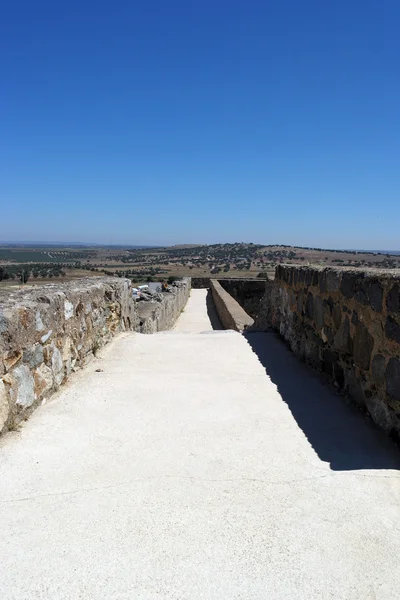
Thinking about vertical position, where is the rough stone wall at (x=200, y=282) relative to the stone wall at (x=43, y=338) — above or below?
below

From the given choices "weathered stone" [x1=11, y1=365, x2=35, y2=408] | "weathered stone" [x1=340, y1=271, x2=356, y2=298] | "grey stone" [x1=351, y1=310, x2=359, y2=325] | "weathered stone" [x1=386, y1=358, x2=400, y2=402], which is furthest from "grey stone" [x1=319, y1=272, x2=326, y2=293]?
"weathered stone" [x1=11, y1=365, x2=35, y2=408]

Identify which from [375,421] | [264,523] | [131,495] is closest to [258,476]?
[264,523]

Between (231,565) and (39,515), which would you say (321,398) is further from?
(39,515)

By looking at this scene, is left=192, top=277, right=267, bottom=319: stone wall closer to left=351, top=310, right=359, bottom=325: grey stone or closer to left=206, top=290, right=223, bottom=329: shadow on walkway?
left=206, top=290, right=223, bottom=329: shadow on walkway

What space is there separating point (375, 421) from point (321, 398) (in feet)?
2.19

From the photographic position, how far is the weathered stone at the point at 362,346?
3287 millimetres

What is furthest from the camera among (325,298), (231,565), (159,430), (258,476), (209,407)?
(325,298)

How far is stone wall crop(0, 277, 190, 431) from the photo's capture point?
298 centimetres

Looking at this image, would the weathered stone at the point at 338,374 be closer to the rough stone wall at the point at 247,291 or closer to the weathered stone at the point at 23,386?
the weathered stone at the point at 23,386

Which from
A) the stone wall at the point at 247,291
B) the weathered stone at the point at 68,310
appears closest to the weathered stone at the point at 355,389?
the weathered stone at the point at 68,310

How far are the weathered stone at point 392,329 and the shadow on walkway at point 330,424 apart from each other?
24.8 inches

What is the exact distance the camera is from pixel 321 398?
12.3 ft

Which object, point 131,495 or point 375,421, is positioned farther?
point 375,421

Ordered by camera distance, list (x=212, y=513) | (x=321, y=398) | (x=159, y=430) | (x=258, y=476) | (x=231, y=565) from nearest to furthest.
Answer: (x=231, y=565) → (x=212, y=513) → (x=258, y=476) → (x=159, y=430) → (x=321, y=398)
